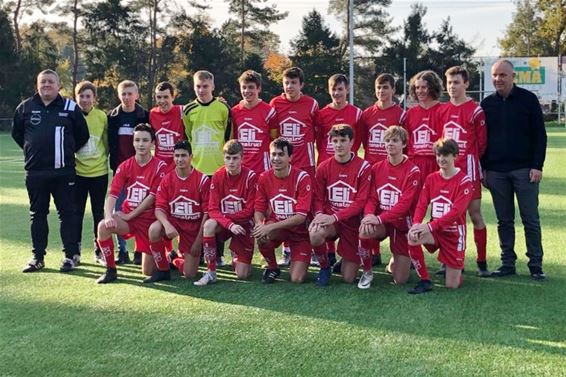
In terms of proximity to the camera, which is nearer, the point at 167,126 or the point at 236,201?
the point at 236,201

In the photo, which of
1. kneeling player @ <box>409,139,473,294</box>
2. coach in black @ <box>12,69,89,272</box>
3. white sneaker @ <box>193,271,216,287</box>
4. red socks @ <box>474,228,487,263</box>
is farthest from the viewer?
coach in black @ <box>12,69,89,272</box>

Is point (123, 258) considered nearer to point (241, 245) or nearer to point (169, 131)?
point (169, 131)

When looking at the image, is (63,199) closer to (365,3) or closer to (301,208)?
(301,208)

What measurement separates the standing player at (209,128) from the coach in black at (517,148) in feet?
8.55

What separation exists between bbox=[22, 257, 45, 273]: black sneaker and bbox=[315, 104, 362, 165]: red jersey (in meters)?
2.98

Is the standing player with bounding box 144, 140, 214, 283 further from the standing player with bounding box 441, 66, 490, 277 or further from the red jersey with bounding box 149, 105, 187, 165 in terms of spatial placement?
the standing player with bounding box 441, 66, 490, 277

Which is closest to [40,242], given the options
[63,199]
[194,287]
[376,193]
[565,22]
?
[63,199]

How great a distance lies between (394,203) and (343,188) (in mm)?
477

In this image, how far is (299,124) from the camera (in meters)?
6.52

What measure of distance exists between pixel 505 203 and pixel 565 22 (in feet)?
163

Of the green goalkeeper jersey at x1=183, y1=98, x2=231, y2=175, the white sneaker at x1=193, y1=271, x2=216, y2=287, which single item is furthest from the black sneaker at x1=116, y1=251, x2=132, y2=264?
the white sneaker at x1=193, y1=271, x2=216, y2=287

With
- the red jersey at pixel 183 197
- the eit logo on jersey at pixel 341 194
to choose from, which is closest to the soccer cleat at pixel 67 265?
the red jersey at pixel 183 197

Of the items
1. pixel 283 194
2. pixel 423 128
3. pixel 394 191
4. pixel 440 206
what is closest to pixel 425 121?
pixel 423 128

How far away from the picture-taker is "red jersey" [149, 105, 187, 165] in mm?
6590
